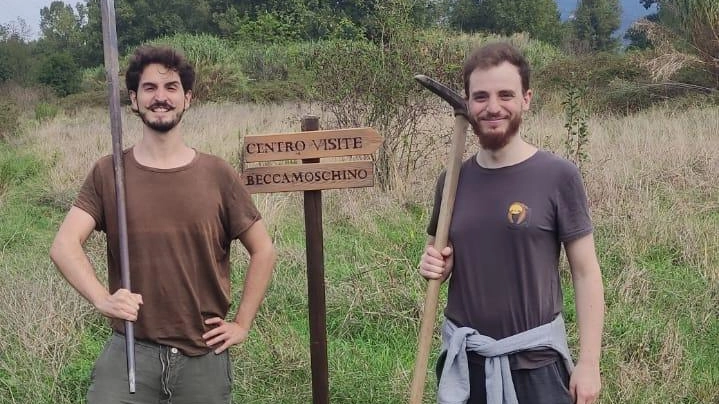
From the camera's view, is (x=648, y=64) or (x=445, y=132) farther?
(x=648, y=64)

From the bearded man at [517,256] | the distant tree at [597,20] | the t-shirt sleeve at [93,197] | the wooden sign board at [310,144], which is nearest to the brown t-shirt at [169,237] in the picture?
the t-shirt sleeve at [93,197]

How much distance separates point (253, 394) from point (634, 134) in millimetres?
6581

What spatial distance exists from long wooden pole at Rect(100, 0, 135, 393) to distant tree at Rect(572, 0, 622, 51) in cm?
4199

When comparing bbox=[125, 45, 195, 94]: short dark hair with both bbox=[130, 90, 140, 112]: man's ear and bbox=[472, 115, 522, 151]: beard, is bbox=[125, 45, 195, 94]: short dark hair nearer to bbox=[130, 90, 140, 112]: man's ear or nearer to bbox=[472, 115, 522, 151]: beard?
bbox=[130, 90, 140, 112]: man's ear

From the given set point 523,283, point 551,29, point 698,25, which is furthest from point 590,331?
point 551,29

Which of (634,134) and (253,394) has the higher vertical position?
(634,134)

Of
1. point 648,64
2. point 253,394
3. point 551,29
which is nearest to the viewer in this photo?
point 253,394

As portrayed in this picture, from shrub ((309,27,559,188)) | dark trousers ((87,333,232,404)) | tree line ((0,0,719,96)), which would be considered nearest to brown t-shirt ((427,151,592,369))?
dark trousers ((87,333,232,404))

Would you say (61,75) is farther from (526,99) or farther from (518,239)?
(518,239)

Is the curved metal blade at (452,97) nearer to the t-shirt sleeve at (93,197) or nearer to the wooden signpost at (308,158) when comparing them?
the wooden signpost at (308,158)

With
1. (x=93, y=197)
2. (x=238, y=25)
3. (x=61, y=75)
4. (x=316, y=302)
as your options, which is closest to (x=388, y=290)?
(x=316, y=302)

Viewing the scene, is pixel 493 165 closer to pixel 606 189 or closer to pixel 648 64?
pixel 606 189

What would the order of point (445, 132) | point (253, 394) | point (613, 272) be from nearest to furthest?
point (253, 394), point (613, 272), point (445, 132)

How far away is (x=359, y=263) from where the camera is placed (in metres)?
5.27
